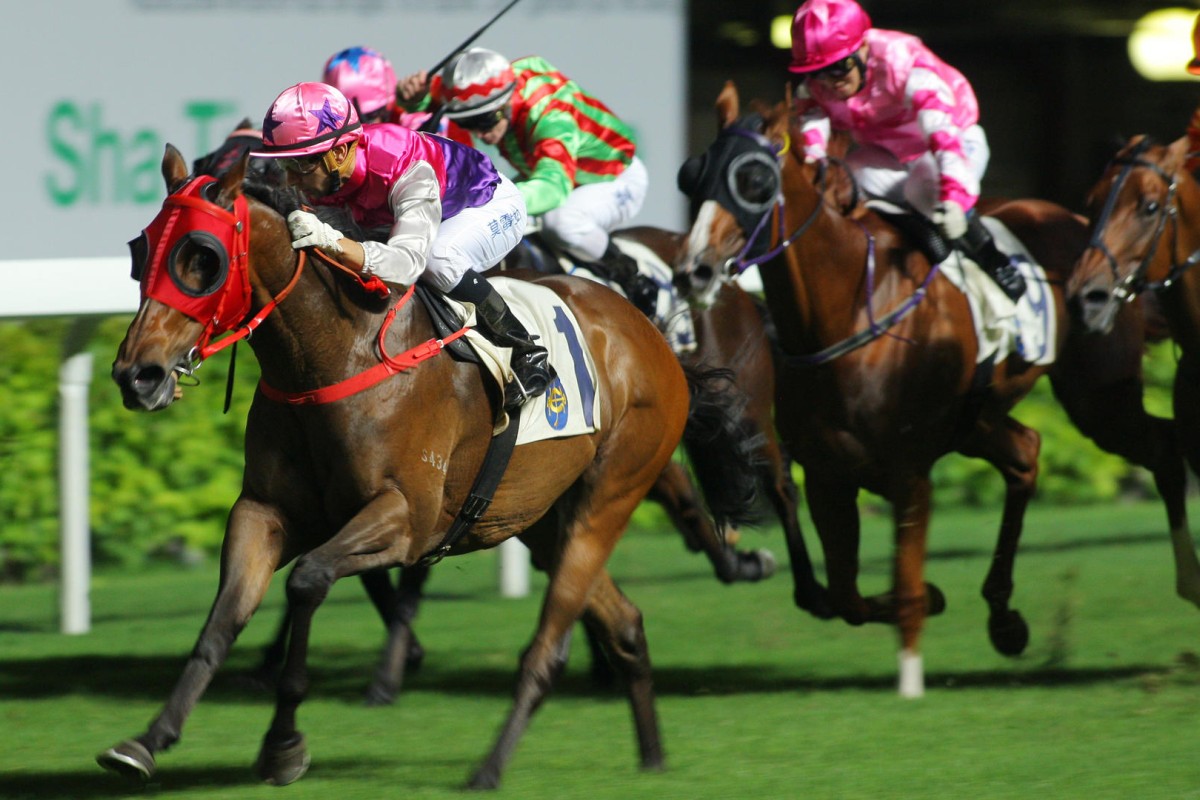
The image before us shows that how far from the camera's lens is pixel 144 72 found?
8.37 metres

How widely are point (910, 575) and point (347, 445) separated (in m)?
2.07

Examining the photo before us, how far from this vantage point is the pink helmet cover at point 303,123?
155 inches

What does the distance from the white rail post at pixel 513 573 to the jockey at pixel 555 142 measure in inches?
61.6

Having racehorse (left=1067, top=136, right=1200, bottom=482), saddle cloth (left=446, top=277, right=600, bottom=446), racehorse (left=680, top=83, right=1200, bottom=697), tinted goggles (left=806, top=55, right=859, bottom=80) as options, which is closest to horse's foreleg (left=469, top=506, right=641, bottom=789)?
saddle cloth (left=446, top=277, right=600, bottom=446)

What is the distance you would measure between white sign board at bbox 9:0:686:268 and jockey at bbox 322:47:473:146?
253cm

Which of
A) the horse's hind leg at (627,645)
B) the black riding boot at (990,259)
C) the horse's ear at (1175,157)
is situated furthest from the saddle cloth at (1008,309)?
the horse's hind leg at (627,645)

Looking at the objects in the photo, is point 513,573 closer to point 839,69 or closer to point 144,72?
point 839,69

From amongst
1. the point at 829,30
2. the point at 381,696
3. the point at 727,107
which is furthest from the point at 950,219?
the point at 381,696

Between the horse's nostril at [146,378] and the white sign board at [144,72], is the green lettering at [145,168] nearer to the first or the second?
the white sign board at [144,72]

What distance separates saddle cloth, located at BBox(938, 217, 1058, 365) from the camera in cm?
562

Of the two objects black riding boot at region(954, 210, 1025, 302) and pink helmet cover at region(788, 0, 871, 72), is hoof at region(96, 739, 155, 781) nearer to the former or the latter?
pink helmet cover at region(788, 0, 871, 72)

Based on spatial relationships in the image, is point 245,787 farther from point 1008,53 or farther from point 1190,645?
point 1008,53

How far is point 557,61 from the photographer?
29.4ft

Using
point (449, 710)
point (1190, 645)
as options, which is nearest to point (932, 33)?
point (1190, 645)
